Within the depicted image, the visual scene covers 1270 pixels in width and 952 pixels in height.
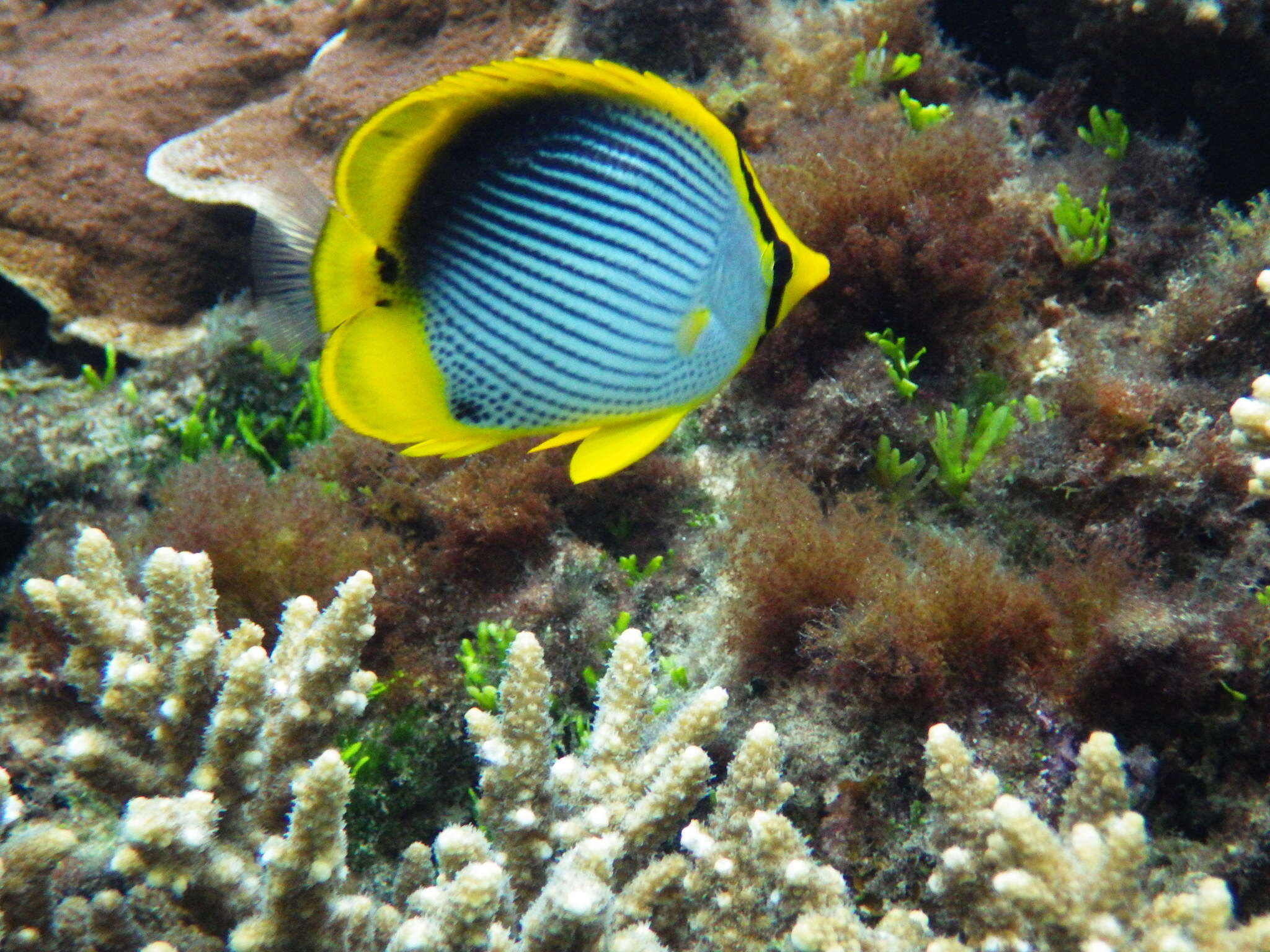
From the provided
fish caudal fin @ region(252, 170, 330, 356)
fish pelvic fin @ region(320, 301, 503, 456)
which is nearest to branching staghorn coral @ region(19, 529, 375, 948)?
fish pelvic fin @ region(320, 301, 503, 456)

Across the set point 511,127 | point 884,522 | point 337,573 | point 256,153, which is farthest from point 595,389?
point 256,153

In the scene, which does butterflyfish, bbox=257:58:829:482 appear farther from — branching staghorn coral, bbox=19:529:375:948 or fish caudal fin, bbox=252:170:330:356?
branching staghorn coral, bbox=19:529:375:948

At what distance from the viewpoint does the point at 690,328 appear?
1508 mm

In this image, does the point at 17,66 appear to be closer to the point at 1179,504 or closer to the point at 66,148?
the point at 66,148

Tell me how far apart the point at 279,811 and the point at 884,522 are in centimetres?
217

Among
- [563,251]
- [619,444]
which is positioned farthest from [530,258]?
[619,444]

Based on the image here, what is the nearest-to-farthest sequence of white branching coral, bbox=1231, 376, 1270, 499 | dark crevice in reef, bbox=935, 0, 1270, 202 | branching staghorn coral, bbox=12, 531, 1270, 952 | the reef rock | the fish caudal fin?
the fish caudal fin, branching staghorn coral, bbox=12, 531, 1270, 952, white branching coral, bbox=1231, 376, 1270, 499, dark crevice in reef, bbox=935, 0, 1270, 202, the reef rock

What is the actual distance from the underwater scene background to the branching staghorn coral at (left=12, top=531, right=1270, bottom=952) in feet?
0.04

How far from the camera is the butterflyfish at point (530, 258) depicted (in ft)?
4.70

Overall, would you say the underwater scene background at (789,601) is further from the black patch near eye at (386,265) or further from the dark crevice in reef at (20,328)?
the dark crevice in reef at (20,328)

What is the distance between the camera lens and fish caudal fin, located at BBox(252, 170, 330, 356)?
1385 mm

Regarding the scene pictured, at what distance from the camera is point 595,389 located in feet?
4.95

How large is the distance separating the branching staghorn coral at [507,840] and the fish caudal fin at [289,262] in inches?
40.2

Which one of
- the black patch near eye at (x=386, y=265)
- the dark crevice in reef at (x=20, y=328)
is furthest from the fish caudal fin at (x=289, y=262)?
the dark crevice in reef at (x=20, y=328)
